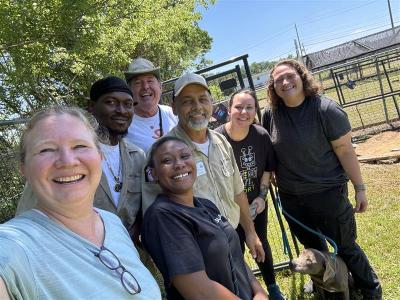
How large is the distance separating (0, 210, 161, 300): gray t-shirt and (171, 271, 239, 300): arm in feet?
1.31

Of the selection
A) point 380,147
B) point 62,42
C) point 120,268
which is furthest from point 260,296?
point 380,147

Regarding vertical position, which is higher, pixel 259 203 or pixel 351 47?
pixel 351 47

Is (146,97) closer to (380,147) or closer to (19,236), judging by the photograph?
(19,236)

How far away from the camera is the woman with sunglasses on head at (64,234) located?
1.22 metres

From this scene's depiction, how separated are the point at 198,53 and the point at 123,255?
22806mm

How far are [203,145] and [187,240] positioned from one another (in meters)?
1.03

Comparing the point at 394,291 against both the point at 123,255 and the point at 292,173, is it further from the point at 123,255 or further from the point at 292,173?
the point at 123,255

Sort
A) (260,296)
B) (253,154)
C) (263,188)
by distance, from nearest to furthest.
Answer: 1. (260,296)
2. (253,154)
3. (263,188)

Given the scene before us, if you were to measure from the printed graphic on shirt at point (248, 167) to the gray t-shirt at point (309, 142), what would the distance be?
247mm

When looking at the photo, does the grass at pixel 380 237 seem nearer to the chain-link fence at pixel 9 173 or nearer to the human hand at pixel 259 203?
the human hand at pixel 259 203

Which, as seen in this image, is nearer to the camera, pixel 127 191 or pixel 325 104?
pixel 127 191

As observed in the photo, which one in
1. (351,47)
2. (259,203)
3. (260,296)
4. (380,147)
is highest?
(351,47)

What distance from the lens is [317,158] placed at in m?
3.46

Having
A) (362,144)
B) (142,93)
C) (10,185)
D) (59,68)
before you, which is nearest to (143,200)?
(142,93)
